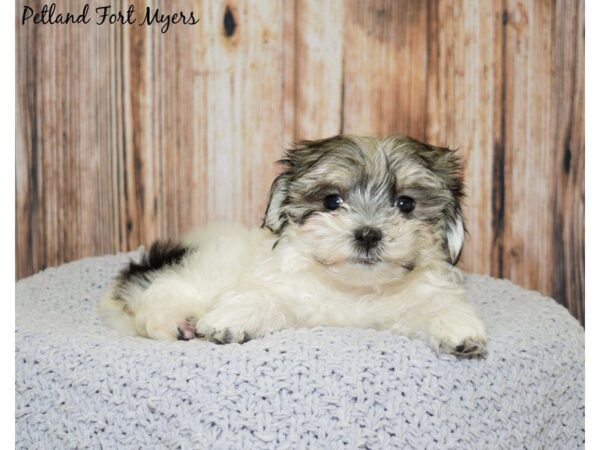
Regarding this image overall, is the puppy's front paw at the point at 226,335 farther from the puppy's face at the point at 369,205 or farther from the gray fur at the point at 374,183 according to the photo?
the gray fur at the point at 374,183

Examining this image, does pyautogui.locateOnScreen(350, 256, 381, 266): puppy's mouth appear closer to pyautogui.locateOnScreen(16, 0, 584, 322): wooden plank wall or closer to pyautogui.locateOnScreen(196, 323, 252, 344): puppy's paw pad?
pyautogui.locateOnScreen(196, 323, 252, 344): puppy's paw pad

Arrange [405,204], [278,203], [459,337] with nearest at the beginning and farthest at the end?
[459,337]
[405,204]
[278,203]

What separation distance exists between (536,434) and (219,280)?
4.94ft

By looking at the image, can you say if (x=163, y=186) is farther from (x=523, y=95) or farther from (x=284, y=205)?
(x=523, y=95)

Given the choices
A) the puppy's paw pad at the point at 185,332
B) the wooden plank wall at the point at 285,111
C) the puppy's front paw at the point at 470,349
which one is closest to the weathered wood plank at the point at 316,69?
the wooden plank wall at the point at 285,111

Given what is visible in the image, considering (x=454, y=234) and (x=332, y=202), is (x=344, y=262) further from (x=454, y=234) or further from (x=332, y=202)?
(x=454, y=234)

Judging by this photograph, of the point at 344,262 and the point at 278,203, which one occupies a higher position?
the point at 278,203

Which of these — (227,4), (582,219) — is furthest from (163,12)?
(582,219)

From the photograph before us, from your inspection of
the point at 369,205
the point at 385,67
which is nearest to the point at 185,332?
the point at 369,205

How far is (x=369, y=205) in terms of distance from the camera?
2592 mm

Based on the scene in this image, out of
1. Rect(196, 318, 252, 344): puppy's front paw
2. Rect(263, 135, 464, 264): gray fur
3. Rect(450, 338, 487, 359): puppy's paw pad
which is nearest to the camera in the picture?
Rect(450, 338, 487, 359): puppy's paw pad

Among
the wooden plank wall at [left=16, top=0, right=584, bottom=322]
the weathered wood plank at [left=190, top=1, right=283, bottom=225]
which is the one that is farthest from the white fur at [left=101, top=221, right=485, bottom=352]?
the wooden plank wall at [left=16, top=0, right=584, bottom=322]

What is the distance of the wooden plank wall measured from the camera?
3.79 metres

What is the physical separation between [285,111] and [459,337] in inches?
83.5
